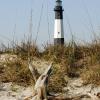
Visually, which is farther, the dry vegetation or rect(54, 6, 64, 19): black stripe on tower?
rect(54, 6, 64, 19): black stripe on tower

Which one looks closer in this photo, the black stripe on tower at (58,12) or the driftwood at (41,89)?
the driftwood at (41,89)

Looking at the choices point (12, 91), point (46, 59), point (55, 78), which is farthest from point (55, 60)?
point (12, 91)

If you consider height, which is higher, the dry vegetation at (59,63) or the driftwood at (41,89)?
the dry vegetation at (59,63)

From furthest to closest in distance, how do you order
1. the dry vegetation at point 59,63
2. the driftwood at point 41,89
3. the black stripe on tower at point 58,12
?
the black stripe on tower at point 58,12 < the dry vegetation at point 59,63 < the driftwood at point 41,89

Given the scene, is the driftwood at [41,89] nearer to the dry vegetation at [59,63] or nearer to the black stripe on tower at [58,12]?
the dry vegetation at [59,63]

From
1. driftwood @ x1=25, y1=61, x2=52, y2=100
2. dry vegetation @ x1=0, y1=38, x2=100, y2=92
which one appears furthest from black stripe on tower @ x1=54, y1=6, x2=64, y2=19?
driftwood @ x1=25, y1=61, x2=52, y2=100

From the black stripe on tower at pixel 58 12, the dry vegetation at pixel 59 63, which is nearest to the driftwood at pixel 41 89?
the dry vegetation at pixel 59 63

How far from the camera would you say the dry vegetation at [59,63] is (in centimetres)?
580

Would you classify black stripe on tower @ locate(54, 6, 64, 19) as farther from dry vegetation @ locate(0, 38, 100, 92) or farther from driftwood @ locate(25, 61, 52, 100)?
driftwood @ locate(25, 61, 52, 100)

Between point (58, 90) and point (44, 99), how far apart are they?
521 millimetres

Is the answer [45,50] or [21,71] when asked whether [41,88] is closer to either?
[21,71]

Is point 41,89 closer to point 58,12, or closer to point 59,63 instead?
point 59,63

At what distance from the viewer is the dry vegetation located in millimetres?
5797

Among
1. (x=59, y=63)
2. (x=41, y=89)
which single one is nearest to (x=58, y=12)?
(x=59, y=63)
